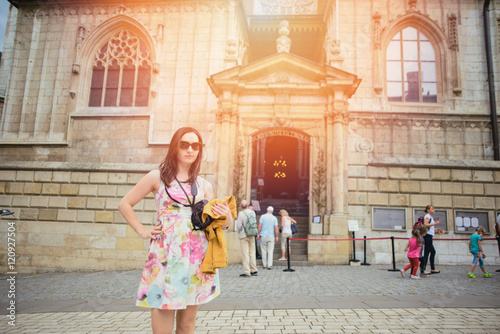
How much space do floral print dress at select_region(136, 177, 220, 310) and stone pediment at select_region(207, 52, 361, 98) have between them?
11070 mm

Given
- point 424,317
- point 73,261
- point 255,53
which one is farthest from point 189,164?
point 255,53

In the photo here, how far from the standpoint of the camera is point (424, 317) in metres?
4.75

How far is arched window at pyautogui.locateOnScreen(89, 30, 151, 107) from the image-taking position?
60.1 feet

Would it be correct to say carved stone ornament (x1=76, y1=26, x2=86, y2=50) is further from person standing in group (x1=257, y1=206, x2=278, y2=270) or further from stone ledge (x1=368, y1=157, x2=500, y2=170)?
stone ledge (x1=368, y1=157, x2=500, y2=170)

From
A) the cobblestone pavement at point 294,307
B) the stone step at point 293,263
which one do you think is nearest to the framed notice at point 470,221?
the cobblestone pavement at point 294,307

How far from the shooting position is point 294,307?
525 cm

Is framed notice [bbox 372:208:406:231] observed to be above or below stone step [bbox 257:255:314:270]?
above

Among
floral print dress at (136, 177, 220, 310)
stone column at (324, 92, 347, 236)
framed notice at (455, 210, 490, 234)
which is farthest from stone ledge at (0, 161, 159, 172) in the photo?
framed notice at (455, 210, 490, 234)

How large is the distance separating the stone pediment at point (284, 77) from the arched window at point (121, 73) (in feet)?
21.8

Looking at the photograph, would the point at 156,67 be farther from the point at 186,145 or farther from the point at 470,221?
the point at 186,145

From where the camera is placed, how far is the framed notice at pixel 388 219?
42.0 feet

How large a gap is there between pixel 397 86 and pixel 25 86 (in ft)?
64.7

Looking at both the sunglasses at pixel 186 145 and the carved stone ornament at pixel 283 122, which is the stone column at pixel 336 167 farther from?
the sunglasses at pixel 186 145

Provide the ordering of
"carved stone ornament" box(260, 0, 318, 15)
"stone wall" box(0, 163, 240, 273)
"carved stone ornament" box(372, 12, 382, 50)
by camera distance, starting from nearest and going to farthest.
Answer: "stone wall" box(0, 163, 240, 273)
"carved stone ornament" box(372, 12, 382, 50)
"carved stone ornament" box(260, 0, 318, 15)
